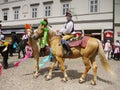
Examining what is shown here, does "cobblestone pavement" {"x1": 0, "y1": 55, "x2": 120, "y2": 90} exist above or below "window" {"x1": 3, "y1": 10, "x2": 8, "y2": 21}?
below

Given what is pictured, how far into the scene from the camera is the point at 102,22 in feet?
94.8

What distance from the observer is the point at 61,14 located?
31875mm

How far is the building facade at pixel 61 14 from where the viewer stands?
28641mm

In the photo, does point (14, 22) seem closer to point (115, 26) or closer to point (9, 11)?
point (9, 11)

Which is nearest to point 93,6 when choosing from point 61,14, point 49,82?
point 61,14

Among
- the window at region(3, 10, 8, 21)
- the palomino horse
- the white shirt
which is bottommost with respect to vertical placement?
the palomino horse

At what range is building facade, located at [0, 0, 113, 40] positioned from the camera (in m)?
28.6

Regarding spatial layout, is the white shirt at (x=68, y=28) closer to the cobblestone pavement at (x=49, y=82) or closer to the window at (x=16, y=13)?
the cobblestone pavement at (x=49, y=82)

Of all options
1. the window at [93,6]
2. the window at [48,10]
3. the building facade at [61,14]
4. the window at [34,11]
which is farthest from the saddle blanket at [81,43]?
the window at [34,11]

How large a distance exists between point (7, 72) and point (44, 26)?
291cm

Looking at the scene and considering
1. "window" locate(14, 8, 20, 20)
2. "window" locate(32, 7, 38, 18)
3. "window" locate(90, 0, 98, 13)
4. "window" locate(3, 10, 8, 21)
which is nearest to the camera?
"window" locate(90, 0, 98, 13)

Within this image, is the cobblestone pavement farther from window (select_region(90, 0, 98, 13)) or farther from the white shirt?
window (select_region(90, 0, 98, 13))

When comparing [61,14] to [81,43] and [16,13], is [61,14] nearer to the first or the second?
[16,13]

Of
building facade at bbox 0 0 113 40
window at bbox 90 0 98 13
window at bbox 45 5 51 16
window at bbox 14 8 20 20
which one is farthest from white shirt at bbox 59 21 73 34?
window at bbox 14 8 20 20
